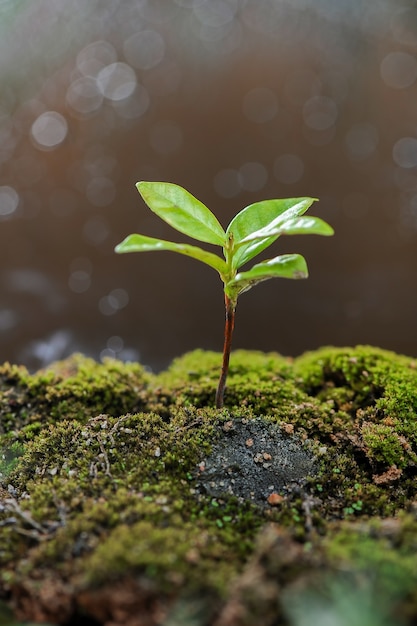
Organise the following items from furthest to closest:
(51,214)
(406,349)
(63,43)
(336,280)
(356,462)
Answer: (63,43) → (51,214) → (336,280) → (406,349) → (356,462)

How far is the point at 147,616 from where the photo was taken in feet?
2.64

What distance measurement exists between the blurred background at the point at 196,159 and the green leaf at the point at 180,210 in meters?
1.08

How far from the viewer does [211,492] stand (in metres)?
1.13

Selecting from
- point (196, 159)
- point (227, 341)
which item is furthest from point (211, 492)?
point (196, 159)

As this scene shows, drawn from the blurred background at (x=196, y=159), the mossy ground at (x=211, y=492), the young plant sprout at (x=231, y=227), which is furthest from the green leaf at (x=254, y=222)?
the blurred background at (x=196, y=159)

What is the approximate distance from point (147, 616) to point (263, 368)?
909 mm

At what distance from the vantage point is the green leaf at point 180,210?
1.13m

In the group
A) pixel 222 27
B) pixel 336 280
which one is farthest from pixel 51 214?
pixel 222 27

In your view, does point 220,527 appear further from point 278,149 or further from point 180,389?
point 278,149

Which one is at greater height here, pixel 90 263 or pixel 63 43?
pixel 63 43

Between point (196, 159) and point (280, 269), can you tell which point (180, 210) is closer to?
point (280, 269)

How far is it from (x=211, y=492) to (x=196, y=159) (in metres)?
2.08

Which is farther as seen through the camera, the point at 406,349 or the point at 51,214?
the point at 51,214

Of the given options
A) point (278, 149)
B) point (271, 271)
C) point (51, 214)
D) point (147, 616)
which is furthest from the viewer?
point (278, 149)
